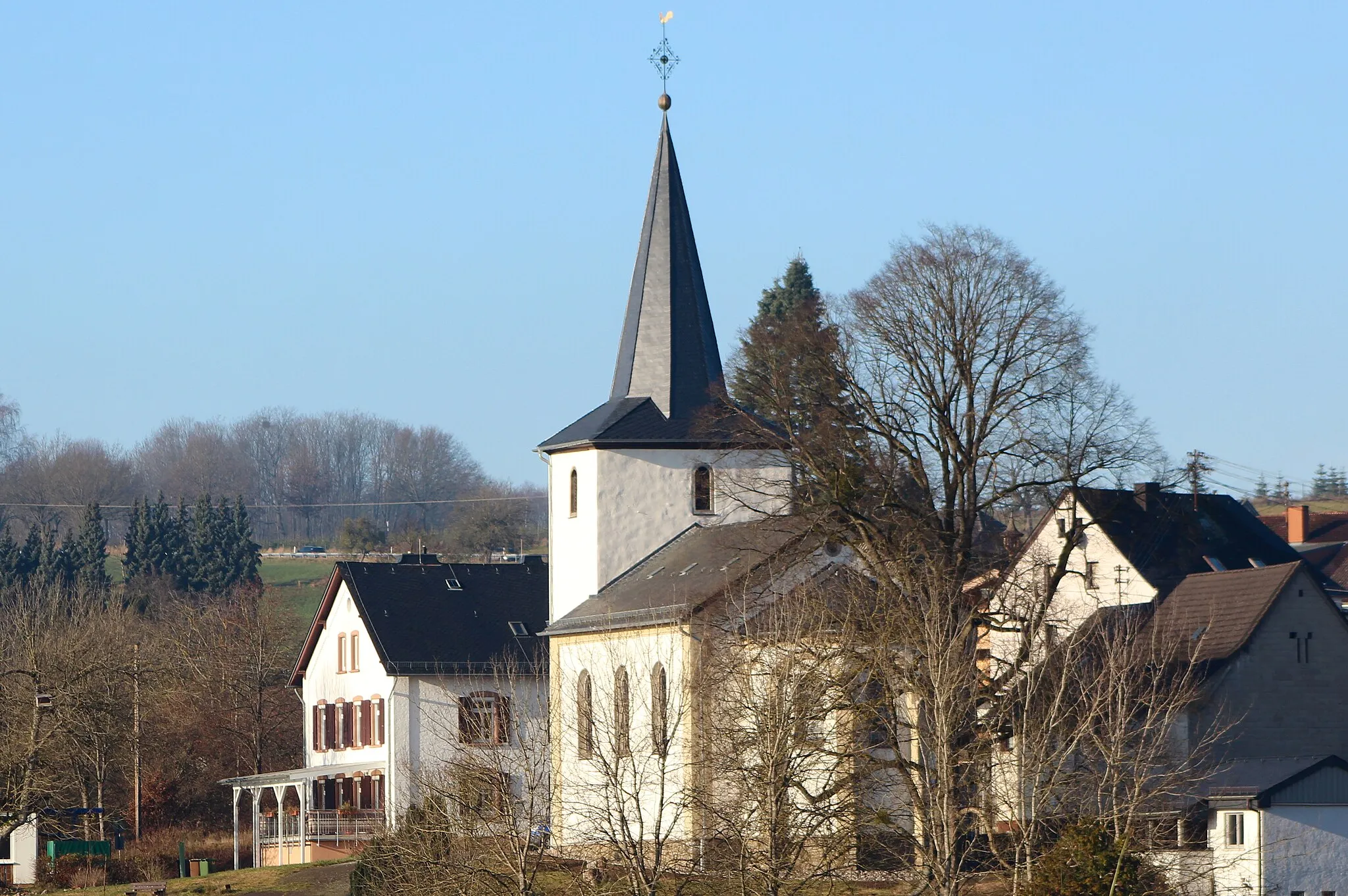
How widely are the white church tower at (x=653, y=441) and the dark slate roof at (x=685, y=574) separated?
0.56 m

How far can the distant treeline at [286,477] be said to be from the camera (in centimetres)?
13588

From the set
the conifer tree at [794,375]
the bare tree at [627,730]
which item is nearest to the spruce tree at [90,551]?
the bare tree at [627,730]

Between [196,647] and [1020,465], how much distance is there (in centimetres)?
4248

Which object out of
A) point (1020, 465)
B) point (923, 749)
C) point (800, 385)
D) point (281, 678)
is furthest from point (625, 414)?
point (281, 678)

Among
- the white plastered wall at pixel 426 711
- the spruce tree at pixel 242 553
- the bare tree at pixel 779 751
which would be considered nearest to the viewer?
the bare tree at pixel 779 751

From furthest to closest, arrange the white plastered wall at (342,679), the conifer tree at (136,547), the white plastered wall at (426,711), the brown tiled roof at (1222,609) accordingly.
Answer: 1. the conifer tree at (136,547)
2. the white plastered wall at (342,679)
3. the white plastered wall at (426,711)
4. the brown tiled roof at (1222,609)

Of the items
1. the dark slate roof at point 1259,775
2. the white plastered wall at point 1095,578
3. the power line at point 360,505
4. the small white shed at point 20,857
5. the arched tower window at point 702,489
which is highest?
the power line at point 360,505

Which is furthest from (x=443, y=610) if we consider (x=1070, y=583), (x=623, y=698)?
(x=1070, y=583)

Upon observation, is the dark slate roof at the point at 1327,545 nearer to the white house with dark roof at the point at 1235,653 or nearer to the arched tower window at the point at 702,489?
the white house with dark roof at the point at 1235,653

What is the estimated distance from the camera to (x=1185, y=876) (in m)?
32.2

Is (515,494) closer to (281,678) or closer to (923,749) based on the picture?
(281,678)

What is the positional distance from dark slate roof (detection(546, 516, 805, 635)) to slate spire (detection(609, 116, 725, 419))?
3.45 m

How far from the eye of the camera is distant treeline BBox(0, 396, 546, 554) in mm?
135875

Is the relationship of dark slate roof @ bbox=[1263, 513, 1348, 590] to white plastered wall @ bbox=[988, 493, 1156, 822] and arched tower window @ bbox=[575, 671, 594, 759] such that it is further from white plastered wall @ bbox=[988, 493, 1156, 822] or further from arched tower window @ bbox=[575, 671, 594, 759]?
arched tower window @ bbox=[575, 671, 594, 759]
